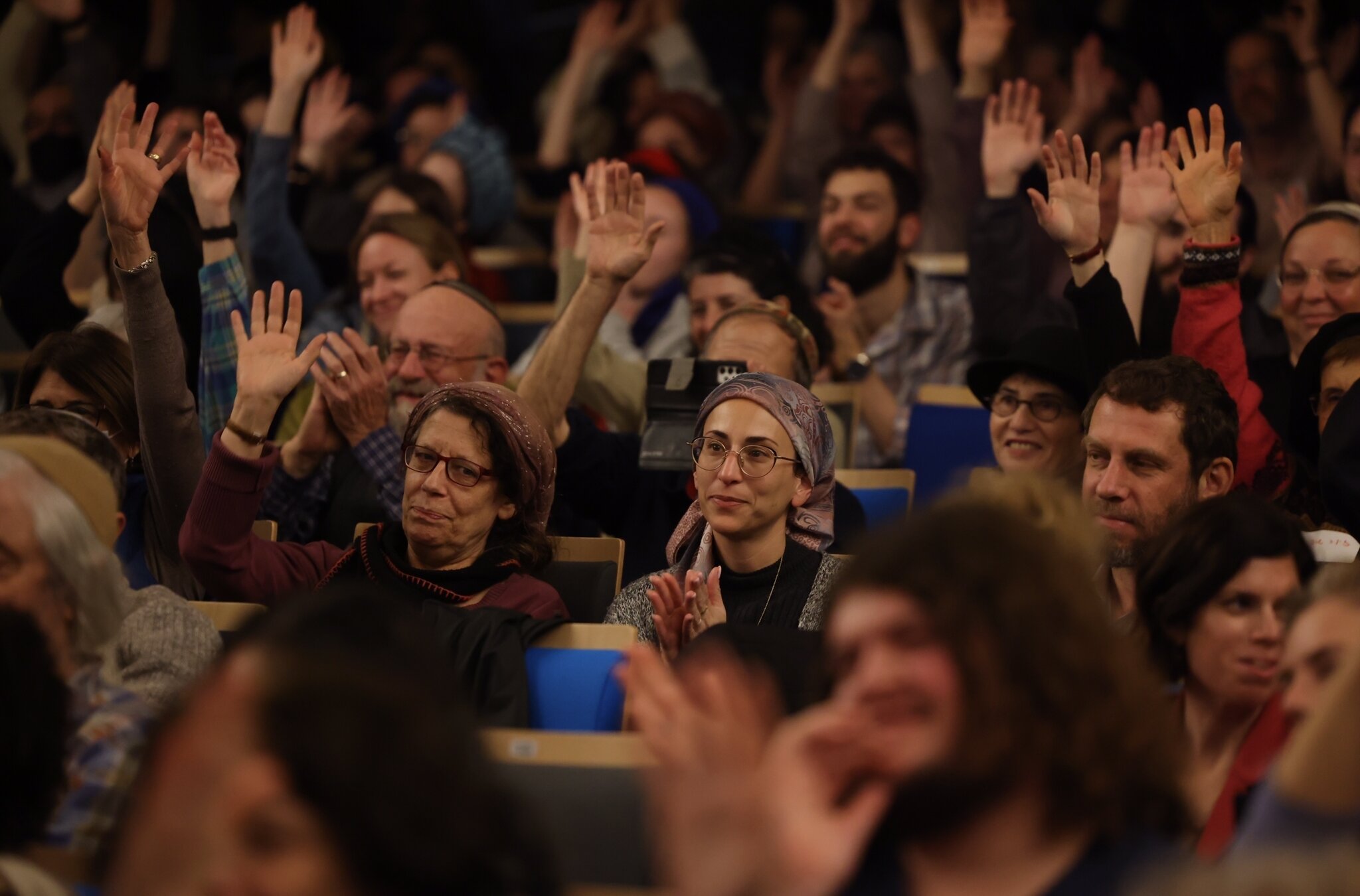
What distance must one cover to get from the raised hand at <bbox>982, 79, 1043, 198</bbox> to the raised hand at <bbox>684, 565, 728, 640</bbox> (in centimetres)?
179

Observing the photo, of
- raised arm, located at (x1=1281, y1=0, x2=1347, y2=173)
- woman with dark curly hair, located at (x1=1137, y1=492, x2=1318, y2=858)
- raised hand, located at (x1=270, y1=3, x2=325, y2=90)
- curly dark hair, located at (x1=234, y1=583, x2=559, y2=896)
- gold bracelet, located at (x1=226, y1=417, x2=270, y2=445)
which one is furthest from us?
raised arm, located at (x1=1281, y1=0, x2=1347, y2=173)

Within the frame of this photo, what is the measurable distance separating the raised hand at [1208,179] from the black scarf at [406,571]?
1473 mm

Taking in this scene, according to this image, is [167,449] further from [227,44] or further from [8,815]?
[227,44]

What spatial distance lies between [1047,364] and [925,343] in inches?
45.7

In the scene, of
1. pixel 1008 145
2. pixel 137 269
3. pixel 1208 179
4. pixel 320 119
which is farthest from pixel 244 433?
pixel 320 119

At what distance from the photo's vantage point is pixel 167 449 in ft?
9.37

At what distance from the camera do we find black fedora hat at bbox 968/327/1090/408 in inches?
128

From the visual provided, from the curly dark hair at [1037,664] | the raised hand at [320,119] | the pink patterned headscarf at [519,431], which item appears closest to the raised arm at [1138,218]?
the pink patterned headscarf at [519,431]

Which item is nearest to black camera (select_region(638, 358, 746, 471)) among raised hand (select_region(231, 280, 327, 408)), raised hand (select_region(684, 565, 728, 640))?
raised hand (select_region(684, 565, 728, 640))

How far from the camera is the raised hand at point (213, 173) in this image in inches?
137

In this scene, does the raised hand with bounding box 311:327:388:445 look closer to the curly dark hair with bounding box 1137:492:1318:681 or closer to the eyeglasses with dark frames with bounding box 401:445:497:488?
the eyeglasses with dark frames with bounding box 401:445:497:488

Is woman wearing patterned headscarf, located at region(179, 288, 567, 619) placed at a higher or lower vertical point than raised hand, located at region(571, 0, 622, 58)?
lower

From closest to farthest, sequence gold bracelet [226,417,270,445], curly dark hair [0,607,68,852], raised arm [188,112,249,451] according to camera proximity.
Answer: curly dark hair [0,607,68,852], gold bracelet [226,417,270,445], raised arm [188,112,249,451]

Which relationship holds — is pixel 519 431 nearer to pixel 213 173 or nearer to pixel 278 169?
pixel 213 173
